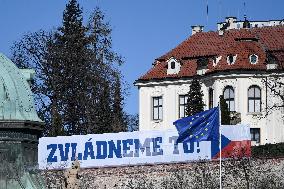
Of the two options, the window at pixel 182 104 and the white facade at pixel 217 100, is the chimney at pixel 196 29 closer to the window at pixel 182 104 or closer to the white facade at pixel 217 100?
the white facade at pixel 217 100

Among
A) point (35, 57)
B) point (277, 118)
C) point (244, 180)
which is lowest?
point (244, 180)

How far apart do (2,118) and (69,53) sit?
54094 mm

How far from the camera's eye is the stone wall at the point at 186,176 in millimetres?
37094

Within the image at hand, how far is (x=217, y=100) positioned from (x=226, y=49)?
429 centimetres

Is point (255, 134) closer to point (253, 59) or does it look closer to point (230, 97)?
point (230, 97)

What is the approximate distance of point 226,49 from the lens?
57.0 m

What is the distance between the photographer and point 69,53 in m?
60.2

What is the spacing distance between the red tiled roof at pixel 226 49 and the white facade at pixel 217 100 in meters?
0.56

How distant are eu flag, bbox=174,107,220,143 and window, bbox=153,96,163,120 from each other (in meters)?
28.1

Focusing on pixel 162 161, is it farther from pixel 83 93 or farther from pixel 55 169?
pixel 83 93

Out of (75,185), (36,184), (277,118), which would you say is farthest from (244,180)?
(36,184)

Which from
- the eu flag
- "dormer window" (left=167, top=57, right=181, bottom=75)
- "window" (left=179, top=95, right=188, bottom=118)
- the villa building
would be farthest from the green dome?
"dormer window" (left=167, top=57, right=181, bottom=75)

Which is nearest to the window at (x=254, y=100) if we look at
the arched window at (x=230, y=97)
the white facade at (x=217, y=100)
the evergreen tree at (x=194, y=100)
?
the white facade at (x=217, y=100)

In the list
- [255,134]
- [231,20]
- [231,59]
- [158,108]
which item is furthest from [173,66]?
[255,134]
